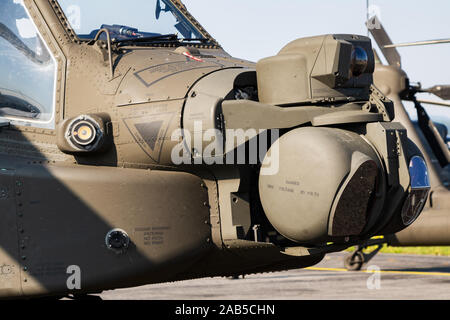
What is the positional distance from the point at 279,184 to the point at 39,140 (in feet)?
5.64

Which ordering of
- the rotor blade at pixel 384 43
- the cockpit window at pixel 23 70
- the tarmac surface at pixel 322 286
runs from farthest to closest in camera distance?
1. the rotor blade at pixel 384 43
2. the tarmac surface at pixel 322 286
3. the cockpit window at pixel 23 70

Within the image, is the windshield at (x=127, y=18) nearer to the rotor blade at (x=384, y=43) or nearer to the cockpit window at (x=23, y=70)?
the cockpit window at (x=23, y=70)

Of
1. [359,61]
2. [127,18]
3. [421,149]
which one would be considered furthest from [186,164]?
[421,149]

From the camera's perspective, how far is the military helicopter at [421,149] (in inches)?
667

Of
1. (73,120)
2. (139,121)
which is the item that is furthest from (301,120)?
(73,120)

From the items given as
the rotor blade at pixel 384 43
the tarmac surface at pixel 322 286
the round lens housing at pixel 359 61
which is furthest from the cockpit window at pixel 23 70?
the rotor blade at pixel 384 43

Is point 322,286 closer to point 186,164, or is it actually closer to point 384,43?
point 384,43

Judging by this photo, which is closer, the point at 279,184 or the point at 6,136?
the point at 279,184

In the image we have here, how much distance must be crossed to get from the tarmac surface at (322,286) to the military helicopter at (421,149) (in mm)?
750

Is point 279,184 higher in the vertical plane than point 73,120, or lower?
lower

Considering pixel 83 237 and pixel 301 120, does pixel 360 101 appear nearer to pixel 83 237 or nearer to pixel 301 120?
pixel 301 120

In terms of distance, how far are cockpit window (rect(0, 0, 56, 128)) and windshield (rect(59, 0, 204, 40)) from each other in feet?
1.16

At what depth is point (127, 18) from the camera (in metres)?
6.69

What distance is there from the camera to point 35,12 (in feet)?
19.4
